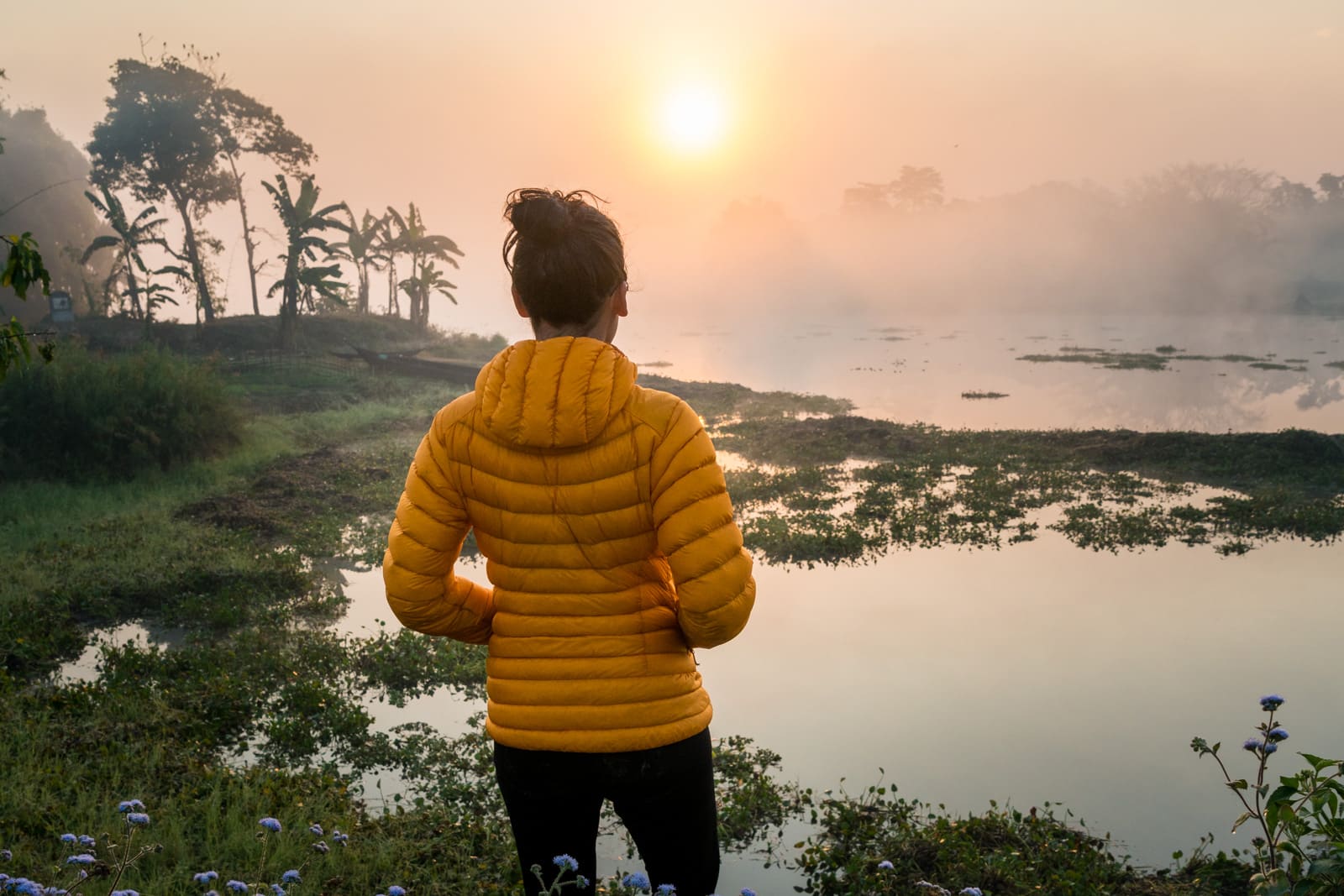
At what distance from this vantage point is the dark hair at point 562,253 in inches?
81.5

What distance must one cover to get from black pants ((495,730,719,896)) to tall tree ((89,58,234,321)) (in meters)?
38.5

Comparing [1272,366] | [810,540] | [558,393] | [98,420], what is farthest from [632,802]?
[1272,366]

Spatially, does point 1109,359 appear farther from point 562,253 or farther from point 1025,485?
point 562,253

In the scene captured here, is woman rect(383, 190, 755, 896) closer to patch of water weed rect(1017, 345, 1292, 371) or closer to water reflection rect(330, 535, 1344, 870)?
Result: water reflection rect(330, 535, 1344, 870)

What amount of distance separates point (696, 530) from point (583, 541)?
0.31 metres

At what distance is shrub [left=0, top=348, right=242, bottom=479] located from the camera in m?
14.3

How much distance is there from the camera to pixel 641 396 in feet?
7.30

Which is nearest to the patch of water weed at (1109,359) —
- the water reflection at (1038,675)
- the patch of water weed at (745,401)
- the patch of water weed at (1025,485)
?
the patch of water weed at (745,401)

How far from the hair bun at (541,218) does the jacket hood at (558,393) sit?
26cm

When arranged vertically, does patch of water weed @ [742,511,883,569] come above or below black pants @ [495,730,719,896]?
below

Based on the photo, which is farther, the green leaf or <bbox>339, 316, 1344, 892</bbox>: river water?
<bbox>339, 316, 1344, 892</bbox>: river water

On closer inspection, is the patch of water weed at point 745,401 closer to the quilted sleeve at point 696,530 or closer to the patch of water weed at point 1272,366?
the patch of water weed at point 1272,366

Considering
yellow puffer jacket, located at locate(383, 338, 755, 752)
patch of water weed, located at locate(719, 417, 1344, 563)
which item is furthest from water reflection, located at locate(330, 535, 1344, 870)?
yellow puffer jacket, located at locate(383, 338, 755, 752)

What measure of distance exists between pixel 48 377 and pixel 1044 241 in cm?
10476
